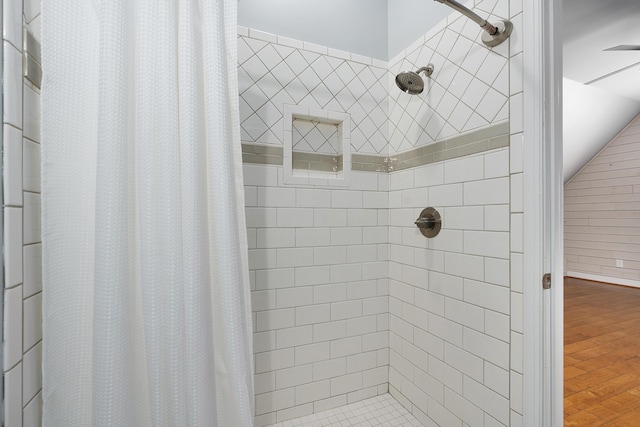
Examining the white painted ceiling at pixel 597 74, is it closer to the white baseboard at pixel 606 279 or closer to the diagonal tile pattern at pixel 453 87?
the diagonal tile pattern at pixel 453 87

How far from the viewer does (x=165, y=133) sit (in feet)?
2.47

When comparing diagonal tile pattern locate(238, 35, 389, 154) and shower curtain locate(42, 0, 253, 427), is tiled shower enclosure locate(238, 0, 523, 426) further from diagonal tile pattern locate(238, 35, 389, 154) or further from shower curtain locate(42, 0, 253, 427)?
shower curtain locate(42, 0, 253, 427)

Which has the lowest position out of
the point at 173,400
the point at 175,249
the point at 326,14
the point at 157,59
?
the point at 173,400

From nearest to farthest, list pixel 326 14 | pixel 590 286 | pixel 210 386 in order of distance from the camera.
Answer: pixel 210 386 → pixel 326 14 → pixel 590 286

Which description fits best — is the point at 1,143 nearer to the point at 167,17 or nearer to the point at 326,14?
the point at 167,17

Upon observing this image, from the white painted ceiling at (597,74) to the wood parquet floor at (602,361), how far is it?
2.07 m

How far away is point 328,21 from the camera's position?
1.57 metres

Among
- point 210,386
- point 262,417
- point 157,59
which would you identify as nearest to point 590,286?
point 262,417

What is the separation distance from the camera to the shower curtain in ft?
2.12

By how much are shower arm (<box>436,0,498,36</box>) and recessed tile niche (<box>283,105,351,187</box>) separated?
698mm

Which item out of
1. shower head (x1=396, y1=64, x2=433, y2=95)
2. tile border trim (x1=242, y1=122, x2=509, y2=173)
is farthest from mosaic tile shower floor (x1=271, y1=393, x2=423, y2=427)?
shower head (x1=396, y1=64, x2=433, y2=95)

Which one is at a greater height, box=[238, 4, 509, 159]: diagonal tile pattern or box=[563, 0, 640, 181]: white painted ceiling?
box=[563, 0, 640, 181]: white painted ceiling

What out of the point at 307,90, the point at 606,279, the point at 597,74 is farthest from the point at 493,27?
the point at 606,279

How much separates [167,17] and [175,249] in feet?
2.03
